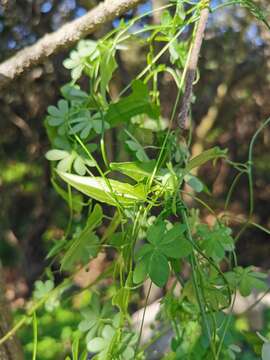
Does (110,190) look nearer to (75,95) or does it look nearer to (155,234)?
(155,234)

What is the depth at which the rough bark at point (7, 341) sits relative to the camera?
3.19 feet

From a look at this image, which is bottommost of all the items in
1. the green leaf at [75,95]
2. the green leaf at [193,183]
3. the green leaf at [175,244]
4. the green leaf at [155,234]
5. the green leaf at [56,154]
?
the green leaf at [193,183]

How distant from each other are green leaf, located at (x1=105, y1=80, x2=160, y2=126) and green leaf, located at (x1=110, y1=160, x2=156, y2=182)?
116 millimetres

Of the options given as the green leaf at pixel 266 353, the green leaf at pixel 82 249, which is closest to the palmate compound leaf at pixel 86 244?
the green leaf at pixel 82 249

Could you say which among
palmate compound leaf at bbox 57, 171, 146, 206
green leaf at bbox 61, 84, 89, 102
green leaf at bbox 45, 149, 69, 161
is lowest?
green leaf at bbox 45, 149, 69, 161

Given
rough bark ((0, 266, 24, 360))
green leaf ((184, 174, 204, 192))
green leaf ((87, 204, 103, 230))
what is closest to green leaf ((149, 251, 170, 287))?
green leaf ((87, 204, 103, 230))

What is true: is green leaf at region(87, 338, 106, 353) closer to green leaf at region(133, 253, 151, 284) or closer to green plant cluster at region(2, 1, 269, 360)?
green plant cluster at region(2, 1, 269, 360)

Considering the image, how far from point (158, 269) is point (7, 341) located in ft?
1.49

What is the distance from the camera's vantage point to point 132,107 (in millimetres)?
782

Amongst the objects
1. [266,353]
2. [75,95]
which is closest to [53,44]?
[75,95]

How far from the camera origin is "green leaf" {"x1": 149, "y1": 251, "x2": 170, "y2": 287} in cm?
62

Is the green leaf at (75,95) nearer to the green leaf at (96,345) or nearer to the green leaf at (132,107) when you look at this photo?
the green leaf at (132,107)

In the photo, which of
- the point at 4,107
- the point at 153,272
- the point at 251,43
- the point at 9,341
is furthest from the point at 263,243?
the point at 153,272

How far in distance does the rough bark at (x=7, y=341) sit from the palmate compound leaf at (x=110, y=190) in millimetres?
355
